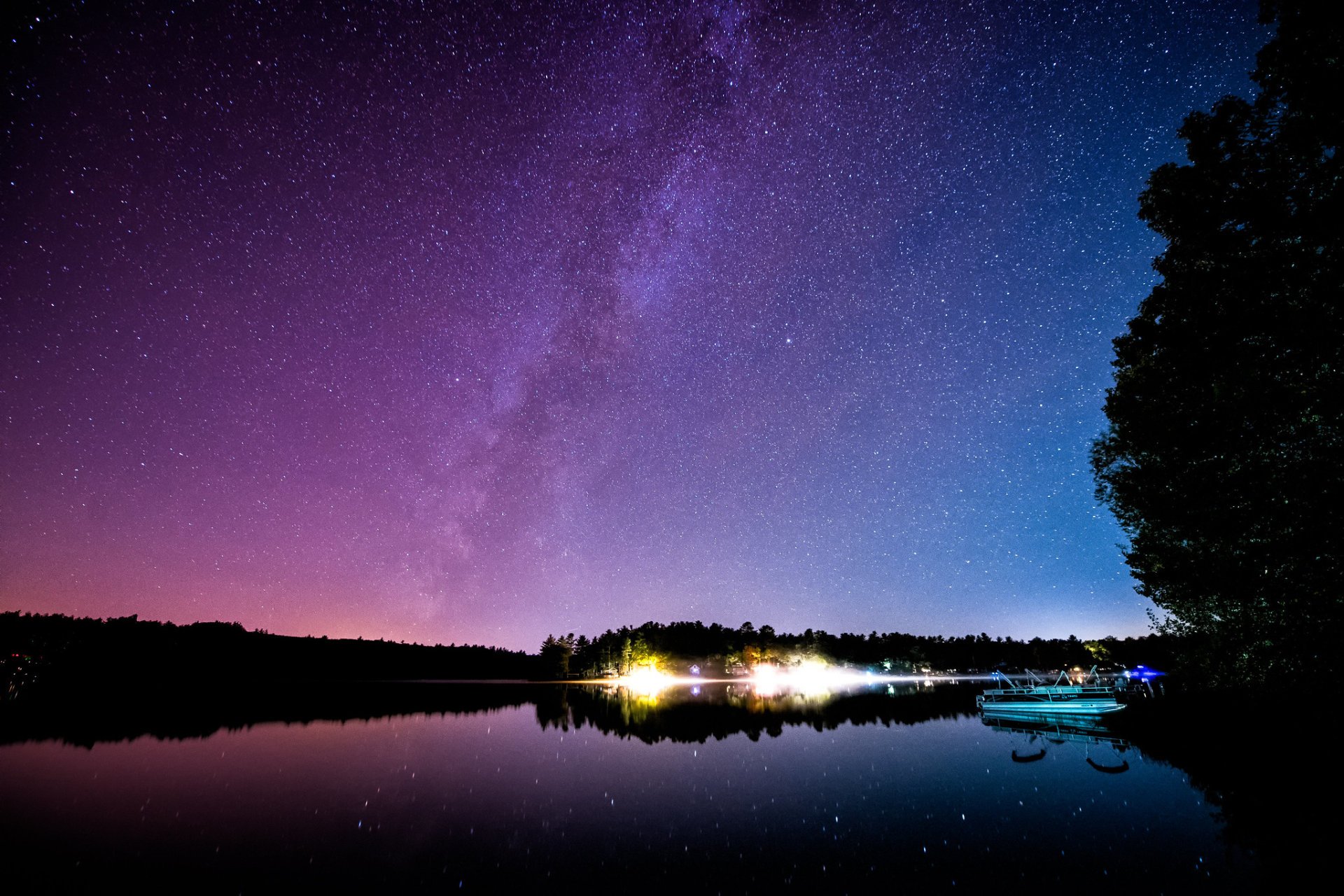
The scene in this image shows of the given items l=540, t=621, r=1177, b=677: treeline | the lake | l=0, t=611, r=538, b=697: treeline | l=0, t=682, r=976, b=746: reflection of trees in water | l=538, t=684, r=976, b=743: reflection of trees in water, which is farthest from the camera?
l=540, t=621, r=1177, b=677: treeline

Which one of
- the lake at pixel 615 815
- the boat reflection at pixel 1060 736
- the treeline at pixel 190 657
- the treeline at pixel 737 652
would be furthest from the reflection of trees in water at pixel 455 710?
the treeline at pixel 737 652

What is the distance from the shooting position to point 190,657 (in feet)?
309

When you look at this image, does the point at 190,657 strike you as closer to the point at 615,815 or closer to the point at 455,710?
the point at 455,710

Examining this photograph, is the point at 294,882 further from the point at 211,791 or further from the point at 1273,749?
the point at 1273,749

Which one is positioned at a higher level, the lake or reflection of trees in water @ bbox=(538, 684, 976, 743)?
the lake

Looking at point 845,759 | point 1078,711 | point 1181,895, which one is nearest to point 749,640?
point 1078,711

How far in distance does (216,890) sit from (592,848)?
5.76 meters

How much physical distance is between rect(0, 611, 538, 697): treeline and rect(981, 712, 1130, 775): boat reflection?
262 feet

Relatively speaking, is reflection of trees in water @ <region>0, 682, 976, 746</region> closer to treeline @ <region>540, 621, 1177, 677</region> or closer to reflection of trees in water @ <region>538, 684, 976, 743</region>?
reflection of trees in water @ <region>538, 684, 976, 743</region>

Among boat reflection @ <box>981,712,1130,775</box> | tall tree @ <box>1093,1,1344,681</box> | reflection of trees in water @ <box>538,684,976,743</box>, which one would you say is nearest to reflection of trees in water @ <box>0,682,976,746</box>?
reflection of trees in water @ <box>538,684,976,743</box>

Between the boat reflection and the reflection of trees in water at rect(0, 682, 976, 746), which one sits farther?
the reflection of trees in water at rect(0, 682, 976, 746)

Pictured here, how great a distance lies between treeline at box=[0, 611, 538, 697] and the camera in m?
66.0

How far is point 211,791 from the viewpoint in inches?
558

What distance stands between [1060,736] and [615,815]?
852 inches
